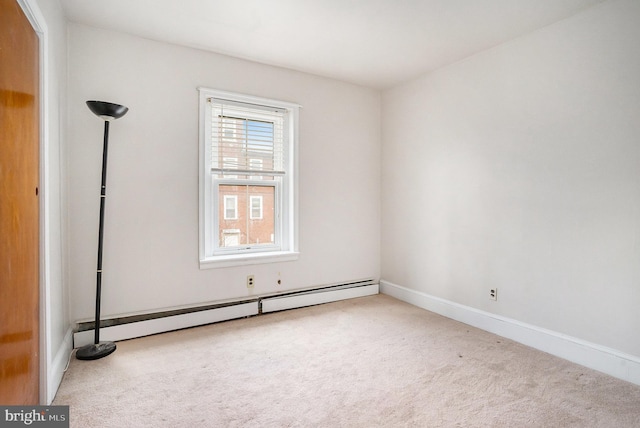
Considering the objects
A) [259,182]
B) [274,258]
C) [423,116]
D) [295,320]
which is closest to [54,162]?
[259,182]

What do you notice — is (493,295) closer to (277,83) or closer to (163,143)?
(277,83)

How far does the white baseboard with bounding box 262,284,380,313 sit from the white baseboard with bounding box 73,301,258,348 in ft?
0.55

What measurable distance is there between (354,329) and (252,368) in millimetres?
1041

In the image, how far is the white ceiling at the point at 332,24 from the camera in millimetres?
2314

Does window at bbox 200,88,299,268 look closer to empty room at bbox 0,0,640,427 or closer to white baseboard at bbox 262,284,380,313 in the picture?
empty room at bbox 0,0,640,427

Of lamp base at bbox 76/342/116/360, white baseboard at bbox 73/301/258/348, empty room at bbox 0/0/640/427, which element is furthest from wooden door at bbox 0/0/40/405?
white baseboard at bbox 73/301/258/348

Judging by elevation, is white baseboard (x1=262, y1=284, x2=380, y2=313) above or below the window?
below

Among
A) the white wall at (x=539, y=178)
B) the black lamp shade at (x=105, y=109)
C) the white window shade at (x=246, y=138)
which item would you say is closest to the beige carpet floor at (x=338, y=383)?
the white wall at (x=539, y=178)

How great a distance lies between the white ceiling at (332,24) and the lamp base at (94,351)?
240 cm

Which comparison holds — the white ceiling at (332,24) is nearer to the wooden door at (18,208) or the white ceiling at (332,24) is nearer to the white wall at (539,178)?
the white wall at (539,178)

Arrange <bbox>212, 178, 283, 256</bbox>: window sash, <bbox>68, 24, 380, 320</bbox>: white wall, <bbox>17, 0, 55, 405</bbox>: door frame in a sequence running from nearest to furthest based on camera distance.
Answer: <bbox>17, 0, 55, 405</bbox>: door frame, <bbox>68, 24, 380, 320</bbox>: white wall, <bbox>212, 178, 283, 256</bbox>: window sash

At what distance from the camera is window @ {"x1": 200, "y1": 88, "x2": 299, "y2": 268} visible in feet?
10.3

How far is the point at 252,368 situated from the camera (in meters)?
2.29

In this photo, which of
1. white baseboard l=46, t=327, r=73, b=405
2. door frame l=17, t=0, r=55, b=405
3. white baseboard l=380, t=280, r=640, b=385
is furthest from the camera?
white baseboard l=380, t=280, r=640, b=385
